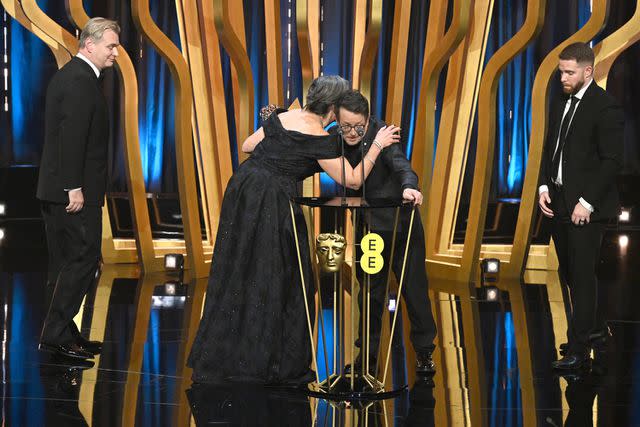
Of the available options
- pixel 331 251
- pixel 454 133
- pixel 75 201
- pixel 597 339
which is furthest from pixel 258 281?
pixel 454 133

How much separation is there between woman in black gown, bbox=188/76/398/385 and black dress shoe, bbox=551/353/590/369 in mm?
1058

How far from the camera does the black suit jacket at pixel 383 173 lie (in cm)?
410

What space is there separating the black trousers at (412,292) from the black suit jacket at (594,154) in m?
0.66

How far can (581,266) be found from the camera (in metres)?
4.26

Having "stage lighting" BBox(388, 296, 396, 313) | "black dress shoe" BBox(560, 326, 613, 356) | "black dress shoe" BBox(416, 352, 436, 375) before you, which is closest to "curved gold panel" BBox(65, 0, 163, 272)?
"stage lighting" BBox(388, 296, 396, 313)

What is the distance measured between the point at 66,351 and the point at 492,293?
113 inches

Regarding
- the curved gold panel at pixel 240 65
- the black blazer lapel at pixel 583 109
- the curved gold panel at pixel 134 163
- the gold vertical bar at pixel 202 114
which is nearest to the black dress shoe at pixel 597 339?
the black blazer lapel at pixel 583 109

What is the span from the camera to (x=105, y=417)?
140 inches

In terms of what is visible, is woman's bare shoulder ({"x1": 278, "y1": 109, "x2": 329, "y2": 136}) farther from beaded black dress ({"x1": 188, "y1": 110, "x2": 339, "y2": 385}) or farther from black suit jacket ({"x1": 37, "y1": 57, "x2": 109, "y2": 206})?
black suit jacket ({"x1": 37, "y1": 57, "x2": 109, "y2": 206})

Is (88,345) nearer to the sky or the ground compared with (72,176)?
nearer to the ground

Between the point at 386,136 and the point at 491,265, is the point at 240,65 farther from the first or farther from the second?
the point at 386,136

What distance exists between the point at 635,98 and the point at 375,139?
783 centimetres

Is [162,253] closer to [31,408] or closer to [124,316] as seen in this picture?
[124,316]

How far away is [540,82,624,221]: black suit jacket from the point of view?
13.7 feet
